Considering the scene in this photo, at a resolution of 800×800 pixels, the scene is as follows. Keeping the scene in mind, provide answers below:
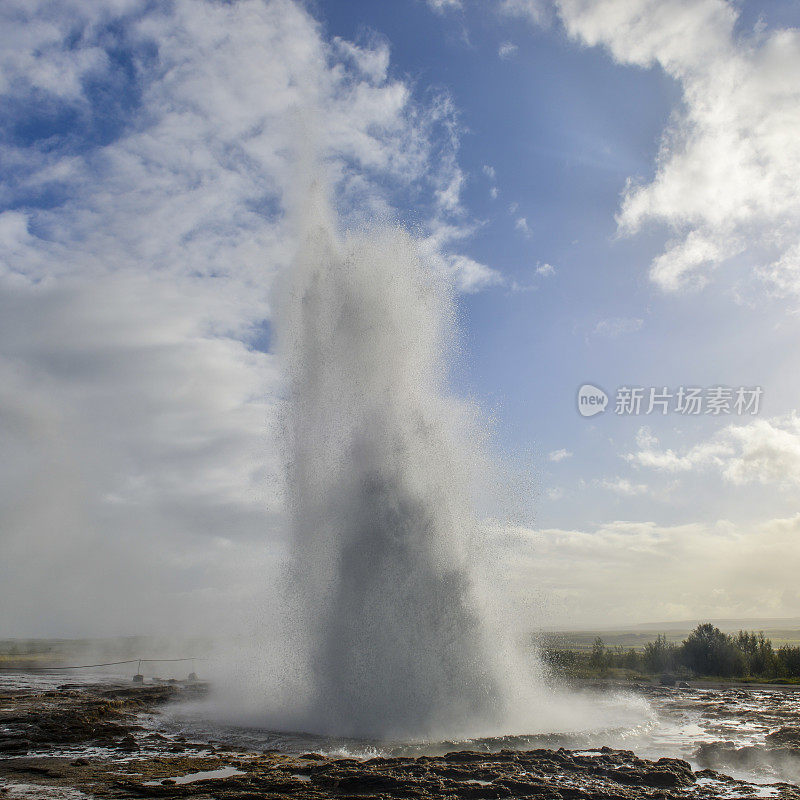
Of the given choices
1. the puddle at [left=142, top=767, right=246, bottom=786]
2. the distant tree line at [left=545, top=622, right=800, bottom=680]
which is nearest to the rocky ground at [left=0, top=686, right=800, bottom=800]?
the puddle at [left=142, top=767, right=246, bottom=786]

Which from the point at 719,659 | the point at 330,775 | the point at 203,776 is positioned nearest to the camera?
the point at 330,775

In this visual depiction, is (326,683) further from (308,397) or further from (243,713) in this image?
(308,397)

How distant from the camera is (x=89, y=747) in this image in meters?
18.4

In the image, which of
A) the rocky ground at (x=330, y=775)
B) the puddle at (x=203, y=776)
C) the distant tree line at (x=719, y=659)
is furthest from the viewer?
the distant tree line at (x=719, y=659)

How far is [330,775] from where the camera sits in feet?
45.7

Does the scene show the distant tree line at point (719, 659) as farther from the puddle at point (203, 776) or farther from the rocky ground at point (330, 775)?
the puddle at point (203, 776)

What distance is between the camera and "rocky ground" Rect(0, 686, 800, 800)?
12852mm

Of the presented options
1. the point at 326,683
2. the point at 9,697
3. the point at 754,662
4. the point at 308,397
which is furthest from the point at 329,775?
the point at 754,662

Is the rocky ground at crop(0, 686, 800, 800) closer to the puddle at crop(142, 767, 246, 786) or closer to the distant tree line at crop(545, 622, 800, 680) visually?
the puddle at crop(142, 767, 246, 786)

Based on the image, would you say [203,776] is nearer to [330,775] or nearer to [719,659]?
[330,775]

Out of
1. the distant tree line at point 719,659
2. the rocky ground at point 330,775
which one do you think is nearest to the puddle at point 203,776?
the rocky ground at point 330,775

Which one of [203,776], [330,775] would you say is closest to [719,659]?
[330,775]

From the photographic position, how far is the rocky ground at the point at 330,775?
506 inches

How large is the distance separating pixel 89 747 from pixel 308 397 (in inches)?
594
